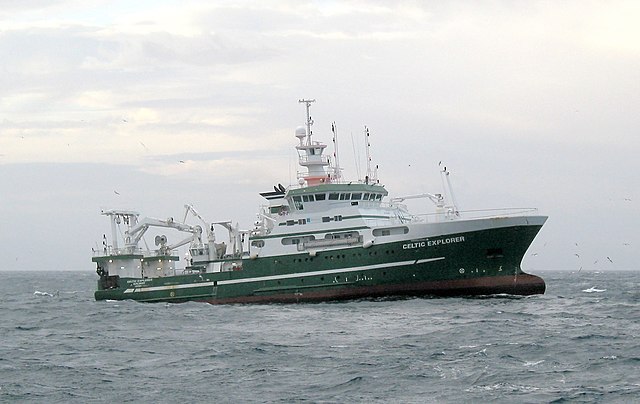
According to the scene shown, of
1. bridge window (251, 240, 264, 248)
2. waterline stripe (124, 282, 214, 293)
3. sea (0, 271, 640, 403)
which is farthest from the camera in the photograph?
waterline stripe (124, 282, 214, 293)

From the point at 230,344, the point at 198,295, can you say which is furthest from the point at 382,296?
the point at 230,344

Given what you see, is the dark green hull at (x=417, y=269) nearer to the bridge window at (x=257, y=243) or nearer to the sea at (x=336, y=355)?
the bridge window at (x=257, y=243)

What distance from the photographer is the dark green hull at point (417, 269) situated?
142 ft

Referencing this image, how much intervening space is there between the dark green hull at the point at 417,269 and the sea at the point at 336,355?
6.05 feet

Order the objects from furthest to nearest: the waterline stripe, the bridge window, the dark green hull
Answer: the waterline stripe, the bridge window, the dark green hull

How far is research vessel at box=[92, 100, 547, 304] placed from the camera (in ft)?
143

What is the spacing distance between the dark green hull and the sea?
1843mm

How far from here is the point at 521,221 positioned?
43.3 metres

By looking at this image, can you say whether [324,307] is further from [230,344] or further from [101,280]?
[101,280]

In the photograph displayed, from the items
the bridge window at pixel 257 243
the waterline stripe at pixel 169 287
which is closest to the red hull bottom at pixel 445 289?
the bridge window at pixel 257 243

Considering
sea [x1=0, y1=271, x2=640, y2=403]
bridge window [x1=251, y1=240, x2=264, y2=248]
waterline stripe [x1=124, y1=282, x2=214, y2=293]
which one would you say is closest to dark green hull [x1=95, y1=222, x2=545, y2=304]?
bridge window [x1=251, y1=240, x2=264, y2=248]

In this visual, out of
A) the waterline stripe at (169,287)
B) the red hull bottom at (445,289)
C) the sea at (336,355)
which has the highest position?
the waterline stripe at (169,287)

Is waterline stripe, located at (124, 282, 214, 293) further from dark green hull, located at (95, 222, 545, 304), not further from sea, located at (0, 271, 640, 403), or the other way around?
sea, located at (0, 271, 640, 403)

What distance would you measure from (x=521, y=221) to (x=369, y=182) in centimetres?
891
